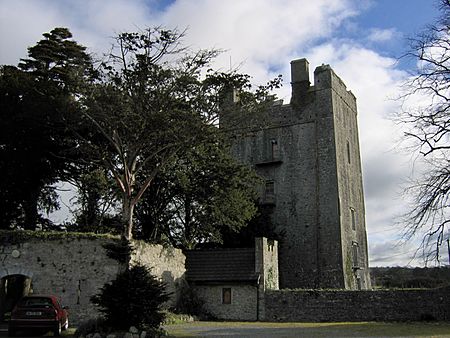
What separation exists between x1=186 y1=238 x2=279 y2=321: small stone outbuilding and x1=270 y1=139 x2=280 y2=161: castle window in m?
11.0

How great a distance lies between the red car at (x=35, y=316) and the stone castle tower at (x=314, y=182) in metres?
21.9

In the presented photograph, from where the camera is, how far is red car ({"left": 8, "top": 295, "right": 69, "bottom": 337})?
17016mm

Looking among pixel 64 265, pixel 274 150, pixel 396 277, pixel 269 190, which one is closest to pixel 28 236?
pixel 64 265

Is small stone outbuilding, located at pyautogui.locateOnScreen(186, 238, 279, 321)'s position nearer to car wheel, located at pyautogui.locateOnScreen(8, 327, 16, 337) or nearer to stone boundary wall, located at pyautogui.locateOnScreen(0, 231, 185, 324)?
stone boundary wall, located at pyautogui.locateOnScreen(0, 231, 185, 324)

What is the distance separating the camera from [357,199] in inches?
1629

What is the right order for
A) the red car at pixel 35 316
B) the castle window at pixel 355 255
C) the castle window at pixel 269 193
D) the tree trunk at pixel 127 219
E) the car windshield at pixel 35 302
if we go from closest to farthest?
the red car at pixel 35 316 → the car windshield at pixel 35 302 → the tree trunk at pixel 127 219 → the castle window at pixel 355 255 → the castle window at pixel 269 193

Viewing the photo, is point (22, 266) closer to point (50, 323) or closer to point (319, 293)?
point (50, 323)

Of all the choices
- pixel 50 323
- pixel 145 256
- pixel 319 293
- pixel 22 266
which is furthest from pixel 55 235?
pixel 319 293

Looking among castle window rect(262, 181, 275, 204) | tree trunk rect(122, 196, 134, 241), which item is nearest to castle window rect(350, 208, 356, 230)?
castle window rect(262, 181, 275, 204)

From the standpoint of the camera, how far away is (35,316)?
1716 cm

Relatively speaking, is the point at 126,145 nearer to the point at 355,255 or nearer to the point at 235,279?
the point at 235,279

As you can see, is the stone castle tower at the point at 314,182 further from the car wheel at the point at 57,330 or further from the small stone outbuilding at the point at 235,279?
the car wheel at the point at 57,330

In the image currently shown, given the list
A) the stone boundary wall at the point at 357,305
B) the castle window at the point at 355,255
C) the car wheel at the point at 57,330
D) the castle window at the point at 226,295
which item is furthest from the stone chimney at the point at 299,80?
the car wheel at the point at 57,330

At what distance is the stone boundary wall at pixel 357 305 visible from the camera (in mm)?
24844
